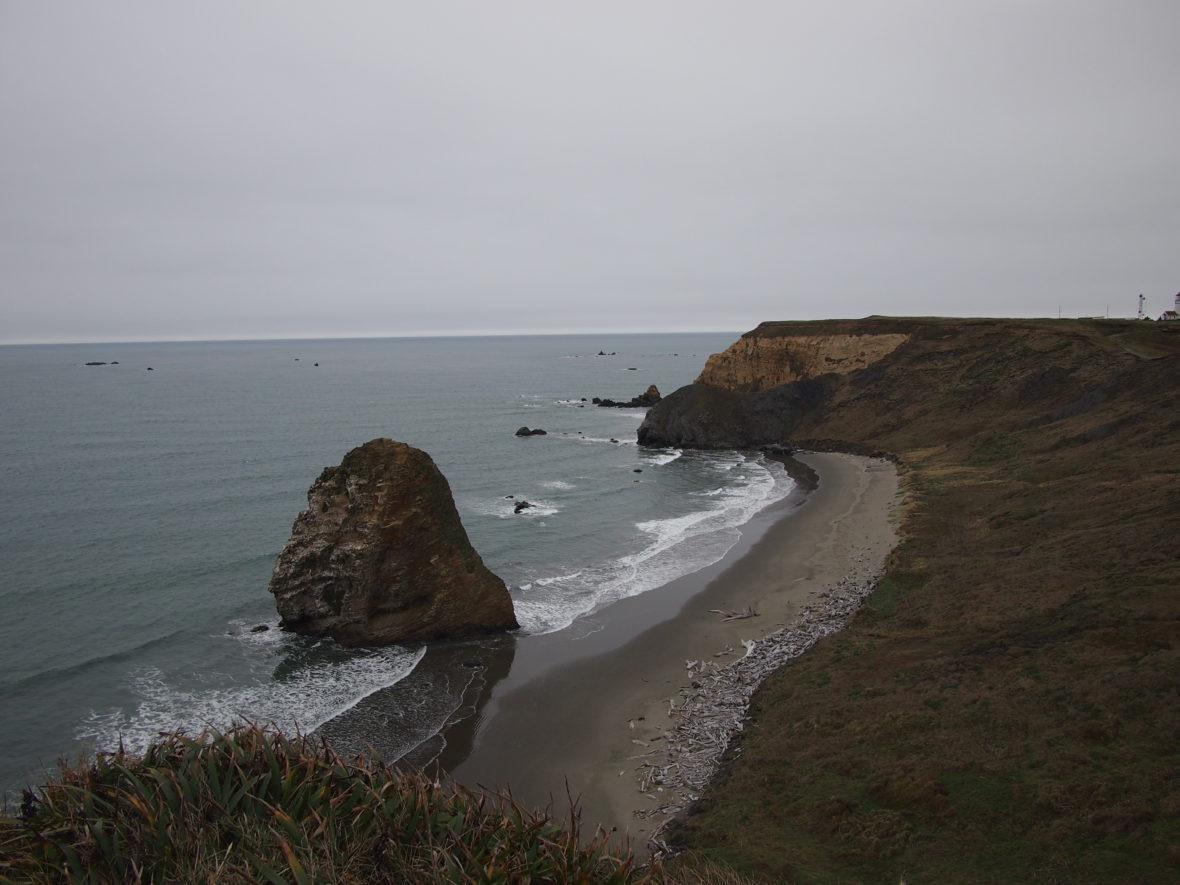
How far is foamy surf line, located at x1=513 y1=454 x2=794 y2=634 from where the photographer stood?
28469mm

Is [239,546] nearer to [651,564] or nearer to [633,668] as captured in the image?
[651,564]

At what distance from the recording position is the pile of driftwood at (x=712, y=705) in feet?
50.9

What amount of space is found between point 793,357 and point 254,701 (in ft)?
208

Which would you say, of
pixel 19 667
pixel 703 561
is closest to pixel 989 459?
pixel 703 561

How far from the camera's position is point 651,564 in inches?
1347

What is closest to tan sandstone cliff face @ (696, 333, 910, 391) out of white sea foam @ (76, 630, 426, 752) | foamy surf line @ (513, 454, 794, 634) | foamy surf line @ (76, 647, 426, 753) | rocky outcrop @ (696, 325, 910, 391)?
rocky outcrop @ (696, 325, 910, 391)

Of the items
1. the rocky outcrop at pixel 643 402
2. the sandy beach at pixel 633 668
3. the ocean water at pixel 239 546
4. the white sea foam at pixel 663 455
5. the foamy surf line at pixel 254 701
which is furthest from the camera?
the rocky outcrop at pixel 643 402

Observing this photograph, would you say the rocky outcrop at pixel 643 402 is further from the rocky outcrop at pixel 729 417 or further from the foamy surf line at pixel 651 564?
the foamy surf line at pixel 651 564

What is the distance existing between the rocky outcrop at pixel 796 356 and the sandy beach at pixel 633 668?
36.0 meters

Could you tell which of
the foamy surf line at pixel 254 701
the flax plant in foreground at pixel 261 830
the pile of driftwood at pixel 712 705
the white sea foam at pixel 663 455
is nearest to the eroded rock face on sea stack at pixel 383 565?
the foamy surf line at pixel 254 701

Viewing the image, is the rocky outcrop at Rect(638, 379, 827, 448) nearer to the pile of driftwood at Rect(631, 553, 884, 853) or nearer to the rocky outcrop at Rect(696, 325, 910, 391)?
the rocky outcrop at Rect(696, 325, 910, 391)

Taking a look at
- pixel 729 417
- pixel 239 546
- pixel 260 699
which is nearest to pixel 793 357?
pixel 729 417

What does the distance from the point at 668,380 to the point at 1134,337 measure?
99.7m

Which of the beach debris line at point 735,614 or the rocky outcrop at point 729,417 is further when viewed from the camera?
the rocky outcrop at point 729,417
